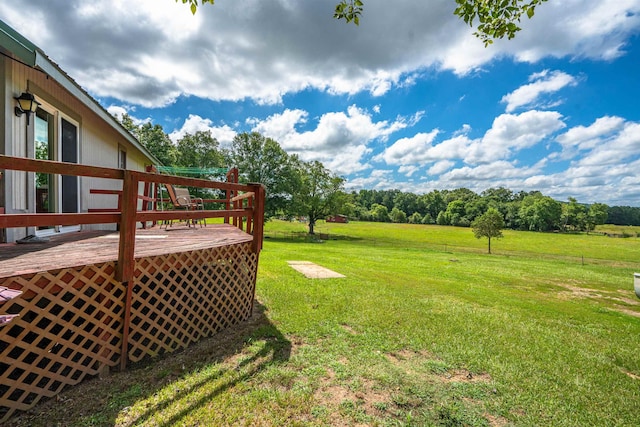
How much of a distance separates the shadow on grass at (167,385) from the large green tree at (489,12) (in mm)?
4008

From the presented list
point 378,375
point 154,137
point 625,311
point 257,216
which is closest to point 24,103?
point 257,216

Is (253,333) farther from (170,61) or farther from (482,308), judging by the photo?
(170,61)

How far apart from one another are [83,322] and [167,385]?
3.37 feet

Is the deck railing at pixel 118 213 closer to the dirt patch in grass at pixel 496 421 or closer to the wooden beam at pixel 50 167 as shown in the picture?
the wooden beam at pixel 50 167

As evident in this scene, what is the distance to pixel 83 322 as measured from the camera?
8.73 ft

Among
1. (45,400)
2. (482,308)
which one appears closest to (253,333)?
(45,400)

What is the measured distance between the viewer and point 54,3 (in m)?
5.99

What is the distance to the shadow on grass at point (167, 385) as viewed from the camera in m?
2.12

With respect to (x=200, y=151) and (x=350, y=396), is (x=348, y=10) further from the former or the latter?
(x=200, y=151)

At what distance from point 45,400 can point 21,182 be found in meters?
3.52

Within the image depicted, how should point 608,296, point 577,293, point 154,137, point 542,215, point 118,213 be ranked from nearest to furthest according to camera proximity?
1. point 118,213
2. point 608,296
3. point 577,293
4. point 154,137
5. point 542,215

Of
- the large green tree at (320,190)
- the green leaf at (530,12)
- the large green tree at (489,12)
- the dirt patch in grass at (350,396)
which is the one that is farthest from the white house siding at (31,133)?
the large green tree at (320,190)

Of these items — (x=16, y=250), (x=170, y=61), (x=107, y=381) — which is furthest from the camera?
(x=170, y=61)

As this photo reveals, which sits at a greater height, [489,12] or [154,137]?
[154,137]
